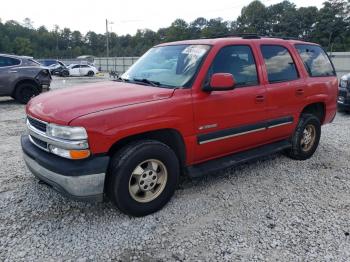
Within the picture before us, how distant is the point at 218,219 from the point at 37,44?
4312 inches

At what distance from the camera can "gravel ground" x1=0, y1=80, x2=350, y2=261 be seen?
3.04 metres

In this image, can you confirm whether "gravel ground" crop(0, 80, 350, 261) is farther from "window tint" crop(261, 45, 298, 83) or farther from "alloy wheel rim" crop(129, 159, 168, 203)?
"window tint" crop(261, 45, 298, 83)

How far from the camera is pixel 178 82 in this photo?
12.7 ft

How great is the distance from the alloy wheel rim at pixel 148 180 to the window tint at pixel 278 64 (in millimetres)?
2054

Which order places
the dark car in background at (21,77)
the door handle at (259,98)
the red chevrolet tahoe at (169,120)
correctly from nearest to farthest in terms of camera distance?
1. the red chevrolet tahoe at (169,120)
2. the door handle at (259,98)
3. the dark car in background at (21,77)

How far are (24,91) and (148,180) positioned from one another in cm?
919

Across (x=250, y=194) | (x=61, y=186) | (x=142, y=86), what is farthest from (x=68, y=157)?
(x=250, y=194)

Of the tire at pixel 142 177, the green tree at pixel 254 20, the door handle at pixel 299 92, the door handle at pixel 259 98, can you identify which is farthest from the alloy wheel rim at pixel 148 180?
the green tree at pixel 254 20

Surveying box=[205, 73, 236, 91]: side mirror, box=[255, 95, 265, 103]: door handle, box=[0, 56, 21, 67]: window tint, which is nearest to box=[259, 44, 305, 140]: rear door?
box=[255, 95, 265, 103]: door handle

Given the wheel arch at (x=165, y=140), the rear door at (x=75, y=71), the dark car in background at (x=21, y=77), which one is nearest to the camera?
the wheel arch at (x=165, y=140)

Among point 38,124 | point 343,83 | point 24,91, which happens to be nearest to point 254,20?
point 343,83

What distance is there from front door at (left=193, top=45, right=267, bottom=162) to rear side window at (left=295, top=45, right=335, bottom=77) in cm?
A: 129

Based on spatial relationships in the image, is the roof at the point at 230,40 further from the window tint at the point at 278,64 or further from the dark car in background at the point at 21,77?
the dark car in background at the point at 21,77

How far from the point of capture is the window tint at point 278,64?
4.66 metres
